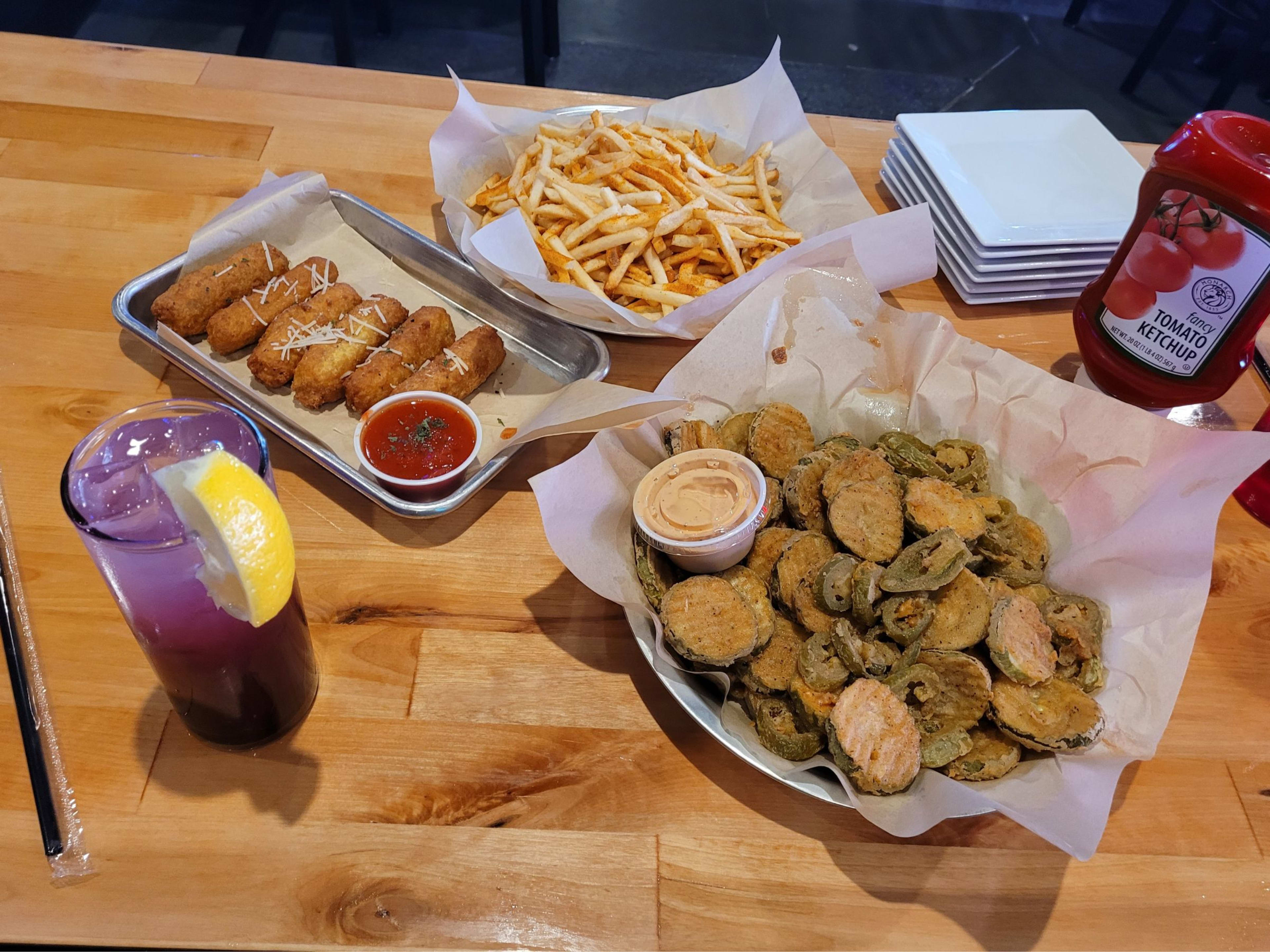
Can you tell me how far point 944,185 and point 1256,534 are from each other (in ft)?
3.77

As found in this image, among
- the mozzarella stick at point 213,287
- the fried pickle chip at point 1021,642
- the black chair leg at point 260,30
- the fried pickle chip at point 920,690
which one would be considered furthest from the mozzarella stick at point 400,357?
the black chair leg at point 260,30

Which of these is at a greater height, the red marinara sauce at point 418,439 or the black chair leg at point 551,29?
the red marinara sauce at point 418,439

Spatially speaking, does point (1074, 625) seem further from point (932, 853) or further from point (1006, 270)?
point (1006, 270)

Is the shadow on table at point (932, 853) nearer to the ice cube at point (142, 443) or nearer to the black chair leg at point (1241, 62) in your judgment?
the ice cube at point (142, 443)

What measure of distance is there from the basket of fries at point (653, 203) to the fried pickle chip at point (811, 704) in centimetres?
94

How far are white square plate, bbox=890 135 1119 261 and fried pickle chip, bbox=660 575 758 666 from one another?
1331 millimetres

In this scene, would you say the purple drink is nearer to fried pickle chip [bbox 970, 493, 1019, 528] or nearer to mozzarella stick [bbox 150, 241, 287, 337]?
mozzarella stick [bbox 150, 241, 287, 337]

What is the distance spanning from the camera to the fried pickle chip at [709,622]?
1343 mm

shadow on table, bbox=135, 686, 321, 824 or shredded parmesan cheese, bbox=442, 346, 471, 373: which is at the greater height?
shredded parmesan cheese, bbox=442, 346, 471, 373

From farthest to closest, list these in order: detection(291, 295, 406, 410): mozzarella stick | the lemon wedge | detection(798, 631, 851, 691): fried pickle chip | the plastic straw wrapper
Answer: detection(291, 295, 406, 410): mozzarella stick → detection(798, 631, 851, 691): fried pickle chip → the plastic straw wrapper → the lemon wedge

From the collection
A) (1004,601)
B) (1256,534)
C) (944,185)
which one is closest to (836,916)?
(1004,601)

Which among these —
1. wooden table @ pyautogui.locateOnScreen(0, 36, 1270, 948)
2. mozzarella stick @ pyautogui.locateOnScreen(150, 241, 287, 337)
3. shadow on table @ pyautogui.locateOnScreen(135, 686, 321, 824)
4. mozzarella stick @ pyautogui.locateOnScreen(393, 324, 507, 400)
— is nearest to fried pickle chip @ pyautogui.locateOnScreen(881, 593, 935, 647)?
wooden table @ pyautogui.locateOnScreen(0, 36, 1270, 948)

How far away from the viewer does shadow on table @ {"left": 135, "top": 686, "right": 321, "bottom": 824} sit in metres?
1.32

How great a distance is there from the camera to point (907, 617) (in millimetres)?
1380
